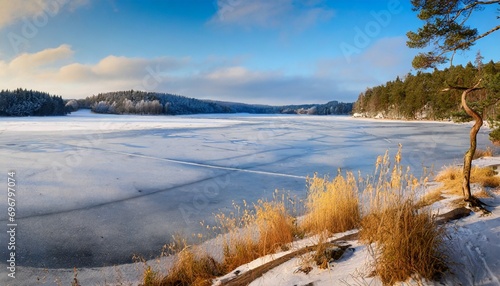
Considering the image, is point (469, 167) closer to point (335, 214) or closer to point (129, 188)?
point (335, 214)

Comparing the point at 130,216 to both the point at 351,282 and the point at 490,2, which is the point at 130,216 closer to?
the point at 351,282

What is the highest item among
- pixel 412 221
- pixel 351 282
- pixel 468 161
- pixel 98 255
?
pixel 468 161

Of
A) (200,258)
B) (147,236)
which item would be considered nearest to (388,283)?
(200,258)

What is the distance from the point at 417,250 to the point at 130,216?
6002 millimetres

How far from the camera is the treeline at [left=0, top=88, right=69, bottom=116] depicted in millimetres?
73188

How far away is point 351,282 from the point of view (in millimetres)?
3395

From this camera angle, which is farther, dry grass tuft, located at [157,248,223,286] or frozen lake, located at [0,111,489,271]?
frozen lake, located at [0,111,489,271]
